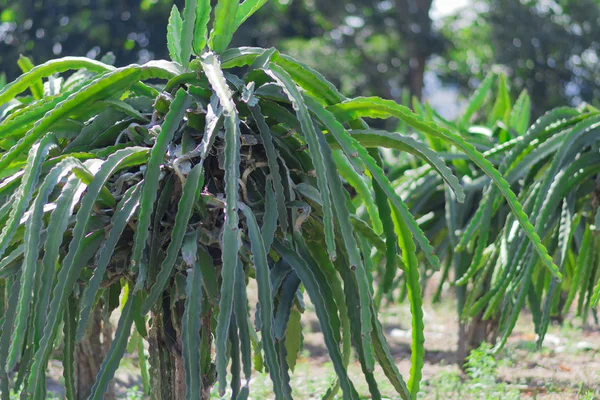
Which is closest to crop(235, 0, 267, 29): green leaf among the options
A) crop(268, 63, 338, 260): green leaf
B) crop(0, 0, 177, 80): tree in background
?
crop(268, 63, 338, 260): green leaf

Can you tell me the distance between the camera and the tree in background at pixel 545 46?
19.2 meters

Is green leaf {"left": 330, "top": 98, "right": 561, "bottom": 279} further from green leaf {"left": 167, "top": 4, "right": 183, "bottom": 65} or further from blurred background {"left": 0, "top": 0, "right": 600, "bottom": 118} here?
blurred background {"left": 0, "top": 0, "right": 600, "bottom": 118}

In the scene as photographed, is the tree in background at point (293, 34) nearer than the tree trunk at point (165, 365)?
No

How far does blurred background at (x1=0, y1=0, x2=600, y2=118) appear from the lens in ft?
53.2

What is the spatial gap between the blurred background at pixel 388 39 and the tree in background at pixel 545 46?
0.07 ft

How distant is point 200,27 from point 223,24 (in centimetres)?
11

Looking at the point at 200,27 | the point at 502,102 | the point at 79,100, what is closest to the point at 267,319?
the point at 79,100

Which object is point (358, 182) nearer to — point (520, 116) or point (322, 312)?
point (322, 312)

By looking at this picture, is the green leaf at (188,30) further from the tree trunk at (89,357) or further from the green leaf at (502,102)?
the green leaf at (502,102)

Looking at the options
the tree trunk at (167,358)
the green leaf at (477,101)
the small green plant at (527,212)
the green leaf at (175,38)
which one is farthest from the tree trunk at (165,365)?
the green leaf at (477,101)

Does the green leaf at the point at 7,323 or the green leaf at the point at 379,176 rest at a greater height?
the green leaf at the point at 379,176

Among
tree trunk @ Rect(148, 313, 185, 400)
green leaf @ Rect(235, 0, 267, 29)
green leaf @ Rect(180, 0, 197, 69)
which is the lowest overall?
tree trunk @ Rect(148, 313, 185, 400)

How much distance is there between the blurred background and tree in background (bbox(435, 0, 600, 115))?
23mm

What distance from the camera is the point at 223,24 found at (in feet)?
8.45
